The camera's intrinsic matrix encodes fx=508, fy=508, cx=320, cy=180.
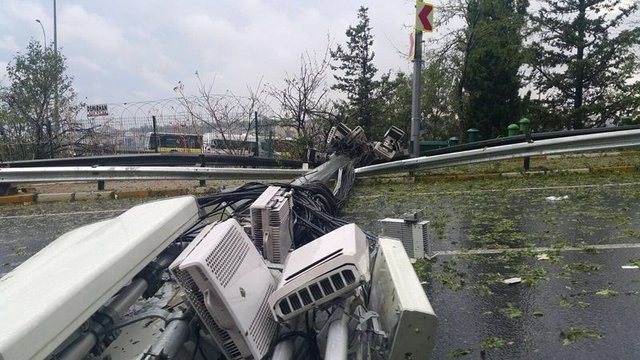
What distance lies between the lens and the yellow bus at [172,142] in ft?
46.9

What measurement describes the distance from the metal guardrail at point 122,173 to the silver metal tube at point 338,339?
22.1ft

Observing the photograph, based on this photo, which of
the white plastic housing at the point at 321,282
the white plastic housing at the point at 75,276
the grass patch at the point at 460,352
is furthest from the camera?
the grass patch at the point at 460,352

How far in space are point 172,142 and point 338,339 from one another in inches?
555

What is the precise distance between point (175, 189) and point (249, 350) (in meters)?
7.62

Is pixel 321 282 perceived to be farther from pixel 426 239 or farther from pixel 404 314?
pixel 426 239

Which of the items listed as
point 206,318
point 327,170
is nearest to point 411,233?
point 206,318

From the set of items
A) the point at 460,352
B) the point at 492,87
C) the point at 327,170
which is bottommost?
the point at 460,352

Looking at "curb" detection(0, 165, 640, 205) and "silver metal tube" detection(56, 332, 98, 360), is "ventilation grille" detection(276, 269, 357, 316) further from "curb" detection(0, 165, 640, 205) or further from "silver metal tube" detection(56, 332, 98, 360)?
"curb" detection(0, 165, 640, 205)

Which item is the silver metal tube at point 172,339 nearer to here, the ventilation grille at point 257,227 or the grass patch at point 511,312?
the ventilation grille at point 257,227

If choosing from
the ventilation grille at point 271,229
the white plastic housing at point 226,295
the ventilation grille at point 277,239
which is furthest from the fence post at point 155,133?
the white plastic housing at point 226,295

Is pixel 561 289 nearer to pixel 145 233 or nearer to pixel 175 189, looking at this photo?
pixel 145 233

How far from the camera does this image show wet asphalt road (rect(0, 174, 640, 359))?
282 centimetres

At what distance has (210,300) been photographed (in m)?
1.78

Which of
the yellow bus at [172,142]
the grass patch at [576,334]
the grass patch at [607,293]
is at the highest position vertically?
the yellow bus at [172,142]
